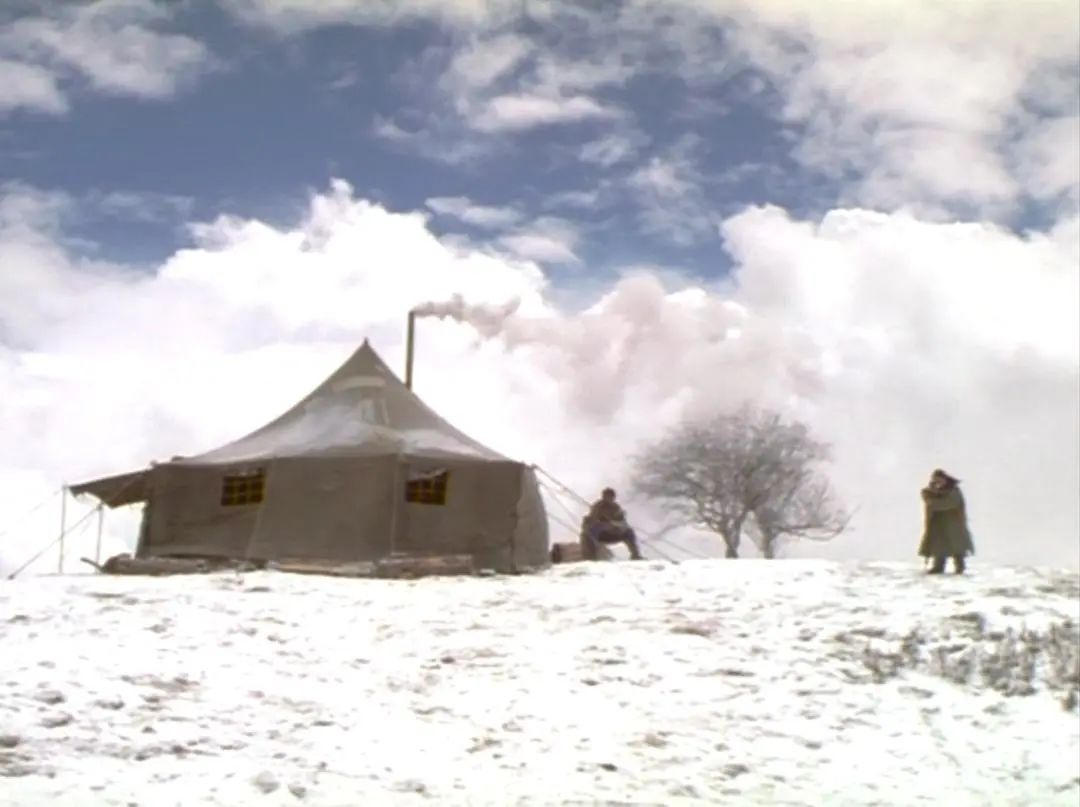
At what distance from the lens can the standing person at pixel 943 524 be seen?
18625mm

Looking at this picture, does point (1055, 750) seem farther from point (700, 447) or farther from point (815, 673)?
point (700, 447)

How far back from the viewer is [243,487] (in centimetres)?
2131

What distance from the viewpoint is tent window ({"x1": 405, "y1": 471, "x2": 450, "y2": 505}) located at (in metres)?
20.9

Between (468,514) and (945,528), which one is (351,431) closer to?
(468,514)

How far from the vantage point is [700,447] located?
37.2m

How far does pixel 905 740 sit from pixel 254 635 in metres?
6.28

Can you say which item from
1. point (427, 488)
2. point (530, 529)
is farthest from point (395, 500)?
point (530, 529)

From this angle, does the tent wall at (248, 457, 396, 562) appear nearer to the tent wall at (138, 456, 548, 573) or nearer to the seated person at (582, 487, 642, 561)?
the tent wall at (138, 456, 548, 573)

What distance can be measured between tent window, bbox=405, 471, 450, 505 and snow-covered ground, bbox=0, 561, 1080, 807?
3.81 metres

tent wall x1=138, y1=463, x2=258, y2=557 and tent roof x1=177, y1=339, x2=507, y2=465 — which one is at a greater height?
tent roof x1=177, y1=339, x2=507, y2=465

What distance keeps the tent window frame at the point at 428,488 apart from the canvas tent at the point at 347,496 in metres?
0.02

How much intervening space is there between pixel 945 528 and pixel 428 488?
25.1 feet

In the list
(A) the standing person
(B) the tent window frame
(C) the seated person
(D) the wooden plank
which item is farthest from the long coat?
(B) the tent window frame

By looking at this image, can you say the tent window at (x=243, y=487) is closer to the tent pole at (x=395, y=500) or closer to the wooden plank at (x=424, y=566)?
the tent pole at (x=395, y=500)
